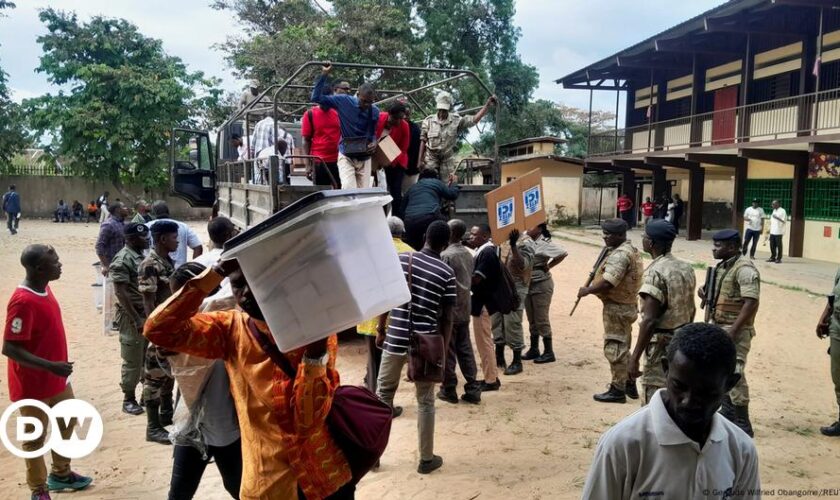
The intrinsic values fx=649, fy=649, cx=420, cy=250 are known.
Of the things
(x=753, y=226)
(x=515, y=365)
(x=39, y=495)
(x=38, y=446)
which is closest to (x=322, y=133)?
(x=515, y=365)

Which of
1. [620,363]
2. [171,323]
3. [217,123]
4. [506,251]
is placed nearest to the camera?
[171,323]

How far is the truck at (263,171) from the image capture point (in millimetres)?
6191

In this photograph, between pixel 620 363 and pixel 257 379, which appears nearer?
pixel 257 379

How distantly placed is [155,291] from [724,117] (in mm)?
17484

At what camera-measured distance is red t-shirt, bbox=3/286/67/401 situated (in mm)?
3590

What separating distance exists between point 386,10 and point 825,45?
12642 mm

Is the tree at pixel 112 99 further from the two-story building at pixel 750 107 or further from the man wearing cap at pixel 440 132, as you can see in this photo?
the man wearing cap at pixel 440 132

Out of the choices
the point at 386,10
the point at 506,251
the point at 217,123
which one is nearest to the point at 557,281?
the point at 506,251

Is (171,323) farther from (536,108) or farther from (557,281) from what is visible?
(536,108)

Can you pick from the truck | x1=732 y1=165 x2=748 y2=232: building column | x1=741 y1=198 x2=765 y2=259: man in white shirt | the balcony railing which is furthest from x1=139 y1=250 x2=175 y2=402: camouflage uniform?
x1=732 y1=165 x2=748 y2=232: building column

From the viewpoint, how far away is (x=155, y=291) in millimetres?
4609

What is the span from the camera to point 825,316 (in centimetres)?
525

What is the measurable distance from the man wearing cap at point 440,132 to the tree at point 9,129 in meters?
25.8

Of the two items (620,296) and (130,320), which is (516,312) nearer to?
(620,296)
